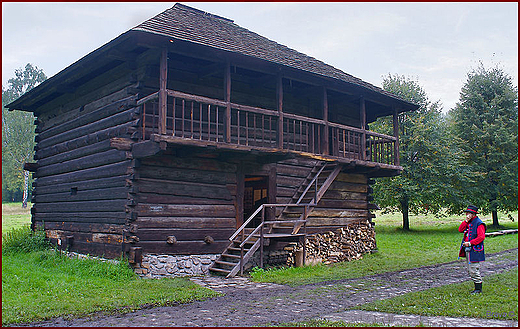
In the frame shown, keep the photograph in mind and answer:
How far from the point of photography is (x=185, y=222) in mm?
12516

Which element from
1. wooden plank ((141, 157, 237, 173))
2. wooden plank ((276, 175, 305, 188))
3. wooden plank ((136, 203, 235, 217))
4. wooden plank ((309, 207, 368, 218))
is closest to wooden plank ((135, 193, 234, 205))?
wooden plank ((136, 203, 235, 217))

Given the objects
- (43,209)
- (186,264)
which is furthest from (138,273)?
(43,209)

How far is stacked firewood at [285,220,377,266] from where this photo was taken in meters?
14.9

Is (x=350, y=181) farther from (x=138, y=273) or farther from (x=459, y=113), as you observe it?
(x=459, y=113)

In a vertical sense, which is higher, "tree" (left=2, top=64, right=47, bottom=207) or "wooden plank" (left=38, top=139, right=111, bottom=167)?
"tree" (left=2, top=64, right=47, bottom=207)

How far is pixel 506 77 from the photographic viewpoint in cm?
2992

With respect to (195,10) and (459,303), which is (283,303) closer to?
(459,303)

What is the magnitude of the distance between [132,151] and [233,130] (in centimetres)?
331

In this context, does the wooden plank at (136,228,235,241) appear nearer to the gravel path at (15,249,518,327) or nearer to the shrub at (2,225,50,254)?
the gravel path at (15,249,518,327)

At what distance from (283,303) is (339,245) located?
793 centimetres

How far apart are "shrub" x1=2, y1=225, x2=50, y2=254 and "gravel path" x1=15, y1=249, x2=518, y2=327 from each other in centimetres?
685

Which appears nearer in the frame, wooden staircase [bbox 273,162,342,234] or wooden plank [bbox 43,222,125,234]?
wooden plank [bbox 43,222,125,234]

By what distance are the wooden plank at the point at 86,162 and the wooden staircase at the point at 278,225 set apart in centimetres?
377

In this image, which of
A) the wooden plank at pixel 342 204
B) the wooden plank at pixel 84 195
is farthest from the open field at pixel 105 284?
the wooden plank at pixel 342 204
